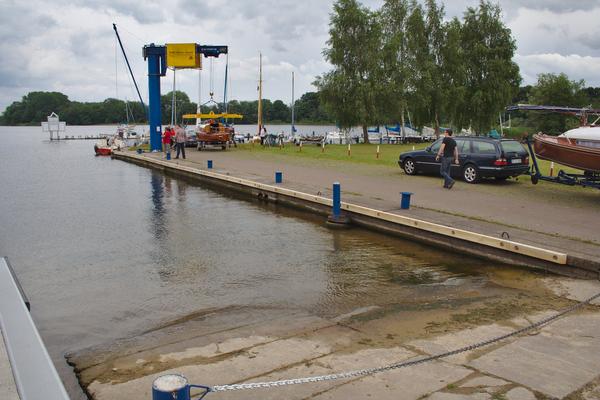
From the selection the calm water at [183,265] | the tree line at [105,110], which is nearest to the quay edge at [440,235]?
the calm water at [183,265]

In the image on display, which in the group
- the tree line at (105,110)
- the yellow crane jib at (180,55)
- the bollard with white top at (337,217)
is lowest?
the bollard with white top at (337,217)

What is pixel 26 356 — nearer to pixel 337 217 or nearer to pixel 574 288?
pixel 574 288

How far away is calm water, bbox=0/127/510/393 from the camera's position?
7.40 m

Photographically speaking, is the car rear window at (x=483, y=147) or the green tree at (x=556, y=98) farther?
the green tree at (x=556, y=98)

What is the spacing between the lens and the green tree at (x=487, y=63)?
4447cm

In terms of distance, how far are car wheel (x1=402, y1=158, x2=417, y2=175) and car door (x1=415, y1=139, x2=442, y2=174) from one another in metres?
0.22

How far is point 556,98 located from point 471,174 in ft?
187

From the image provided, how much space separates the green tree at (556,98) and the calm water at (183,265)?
2277 inches

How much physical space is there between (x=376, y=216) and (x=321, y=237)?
1392mm

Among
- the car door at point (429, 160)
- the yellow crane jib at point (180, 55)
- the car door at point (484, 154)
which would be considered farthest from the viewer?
the yellow crane jib at point (180, 55)

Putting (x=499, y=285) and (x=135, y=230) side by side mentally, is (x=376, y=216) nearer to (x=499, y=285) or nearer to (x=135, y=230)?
(x=499, y=285)

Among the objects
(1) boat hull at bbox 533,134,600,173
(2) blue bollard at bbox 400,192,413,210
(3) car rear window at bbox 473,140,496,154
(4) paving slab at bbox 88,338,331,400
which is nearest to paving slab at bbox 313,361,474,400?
(4) paving slab at bbox 88,338,331,400

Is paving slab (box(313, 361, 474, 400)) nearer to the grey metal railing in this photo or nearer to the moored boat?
the grey metal railing

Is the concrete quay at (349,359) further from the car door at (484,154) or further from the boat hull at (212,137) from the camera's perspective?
the boat hull at (212,137)
